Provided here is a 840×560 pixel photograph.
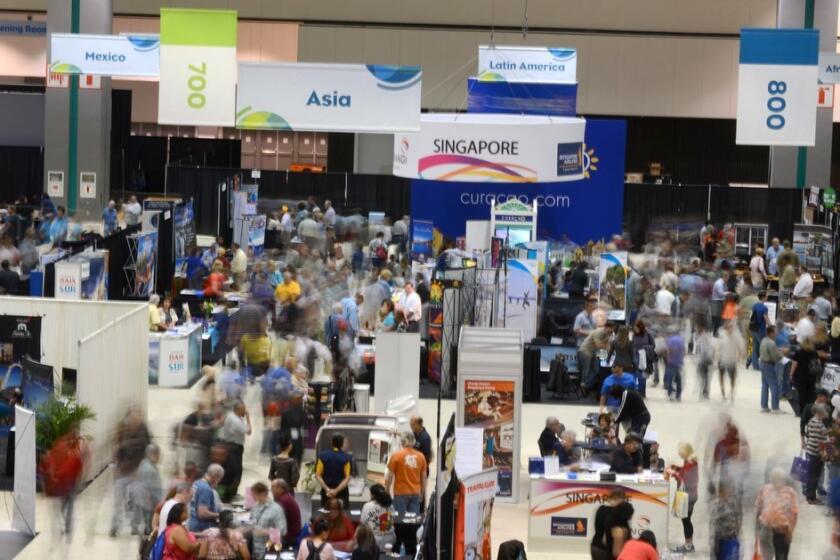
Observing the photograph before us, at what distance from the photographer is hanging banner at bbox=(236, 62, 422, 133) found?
43.3ft

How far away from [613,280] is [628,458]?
747 cm

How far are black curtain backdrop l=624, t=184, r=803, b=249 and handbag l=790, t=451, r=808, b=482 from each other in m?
16.4

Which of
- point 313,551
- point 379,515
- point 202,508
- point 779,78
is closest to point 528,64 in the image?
point 779,78

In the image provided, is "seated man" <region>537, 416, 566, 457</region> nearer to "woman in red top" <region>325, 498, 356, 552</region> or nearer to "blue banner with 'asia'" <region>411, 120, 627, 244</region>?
"woman in red top" <region>325, 498, 356, 552</region>

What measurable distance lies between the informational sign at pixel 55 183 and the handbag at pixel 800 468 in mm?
20428

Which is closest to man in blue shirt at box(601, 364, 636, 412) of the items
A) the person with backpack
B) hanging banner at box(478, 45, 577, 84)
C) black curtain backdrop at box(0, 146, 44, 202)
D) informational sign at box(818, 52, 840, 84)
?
the person with backpack

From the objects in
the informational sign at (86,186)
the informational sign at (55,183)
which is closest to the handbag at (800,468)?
the informational sign at (86,186)

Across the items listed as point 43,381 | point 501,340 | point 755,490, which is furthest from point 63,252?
point 755,490

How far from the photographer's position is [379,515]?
32.6 feet

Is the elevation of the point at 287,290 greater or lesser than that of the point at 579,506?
greater

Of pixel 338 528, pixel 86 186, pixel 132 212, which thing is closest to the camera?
pixel 338 528

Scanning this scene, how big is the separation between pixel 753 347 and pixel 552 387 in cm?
349

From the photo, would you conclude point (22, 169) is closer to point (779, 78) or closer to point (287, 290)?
point (287, 290)

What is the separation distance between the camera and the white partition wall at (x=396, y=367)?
47.1 feet
